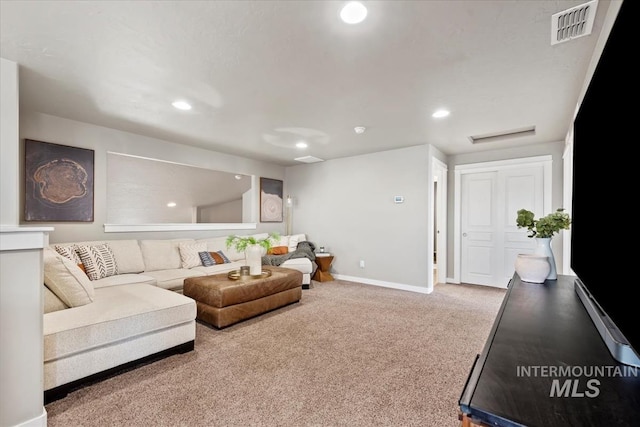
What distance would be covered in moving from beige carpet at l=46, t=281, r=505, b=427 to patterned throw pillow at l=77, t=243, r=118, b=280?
136 cm

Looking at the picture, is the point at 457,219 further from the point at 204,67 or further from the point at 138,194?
the point at 138,194

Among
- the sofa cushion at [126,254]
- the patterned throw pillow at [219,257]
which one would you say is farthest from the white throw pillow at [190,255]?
the sofa cushion at [126,254]

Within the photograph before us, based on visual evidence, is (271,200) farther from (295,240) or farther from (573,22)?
(573,22)

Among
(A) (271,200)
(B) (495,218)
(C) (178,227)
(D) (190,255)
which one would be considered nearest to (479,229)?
(B) (495,218)

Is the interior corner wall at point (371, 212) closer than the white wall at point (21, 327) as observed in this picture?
No

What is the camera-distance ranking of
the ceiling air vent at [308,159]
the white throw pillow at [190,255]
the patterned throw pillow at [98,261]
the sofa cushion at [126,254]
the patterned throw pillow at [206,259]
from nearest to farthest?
the patterned throw pillow at [98,261]
the sofa cushion at [126,254]
the white throw pillow at [190,255]
the patterned throw pillow at [206,259]
the ceiling air vent at [308,159]

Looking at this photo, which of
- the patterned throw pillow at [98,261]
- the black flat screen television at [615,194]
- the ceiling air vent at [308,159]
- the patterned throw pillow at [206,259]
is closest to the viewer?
the black flat screen television at [615,194]

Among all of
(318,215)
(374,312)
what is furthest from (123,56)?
(318,215)

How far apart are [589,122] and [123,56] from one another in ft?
9.44

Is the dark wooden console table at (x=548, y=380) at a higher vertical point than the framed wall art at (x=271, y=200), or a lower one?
lower

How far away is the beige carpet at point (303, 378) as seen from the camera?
5.53 feet

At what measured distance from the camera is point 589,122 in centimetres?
130

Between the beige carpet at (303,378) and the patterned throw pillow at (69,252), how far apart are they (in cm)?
158

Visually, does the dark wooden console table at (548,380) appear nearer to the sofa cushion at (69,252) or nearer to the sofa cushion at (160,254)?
the sofa cushion at (69,252)
